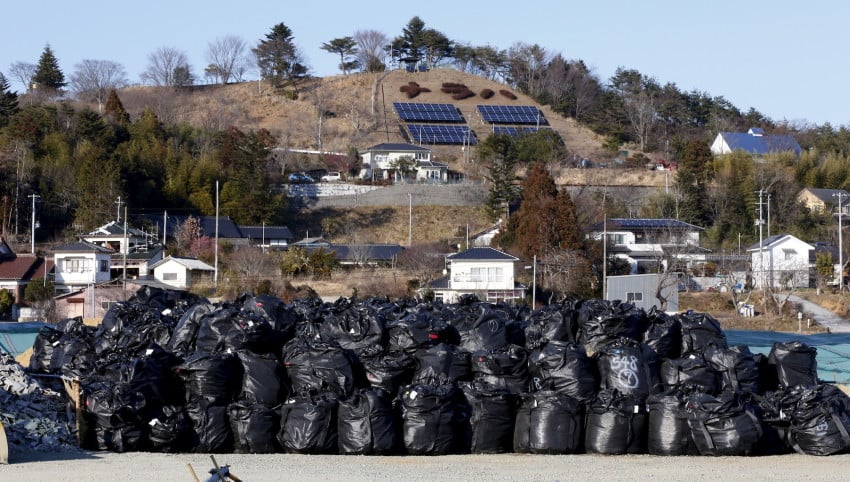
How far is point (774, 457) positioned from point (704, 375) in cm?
119

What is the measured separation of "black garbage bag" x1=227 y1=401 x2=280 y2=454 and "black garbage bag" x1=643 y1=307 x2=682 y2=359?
13.7 ft

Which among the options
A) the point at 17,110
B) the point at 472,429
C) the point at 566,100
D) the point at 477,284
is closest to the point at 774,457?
the point at 472,429

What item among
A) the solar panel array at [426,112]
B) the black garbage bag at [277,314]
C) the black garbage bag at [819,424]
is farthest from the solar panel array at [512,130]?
the black garbage bag at [819,424]

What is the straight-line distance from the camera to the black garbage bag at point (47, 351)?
11305mm

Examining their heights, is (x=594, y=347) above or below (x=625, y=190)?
below

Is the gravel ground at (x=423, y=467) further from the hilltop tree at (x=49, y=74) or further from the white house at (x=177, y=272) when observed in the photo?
the hilltop tree at (x=49, y=74)

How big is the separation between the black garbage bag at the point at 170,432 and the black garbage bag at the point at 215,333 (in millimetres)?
1233

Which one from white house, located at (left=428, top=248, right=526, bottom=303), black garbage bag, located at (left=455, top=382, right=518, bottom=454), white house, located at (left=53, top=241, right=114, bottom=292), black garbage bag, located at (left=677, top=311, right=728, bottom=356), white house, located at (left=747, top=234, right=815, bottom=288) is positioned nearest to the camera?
black garbage bag, located at (left=455, top=382, right=518, bottom=454)

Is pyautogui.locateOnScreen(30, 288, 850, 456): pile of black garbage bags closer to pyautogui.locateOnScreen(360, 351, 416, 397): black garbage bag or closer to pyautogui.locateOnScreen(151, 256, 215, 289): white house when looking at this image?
pyautogui.locateOnScreen(360, 351, 416, 397): black garbage bag

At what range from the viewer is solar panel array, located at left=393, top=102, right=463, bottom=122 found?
185 feet

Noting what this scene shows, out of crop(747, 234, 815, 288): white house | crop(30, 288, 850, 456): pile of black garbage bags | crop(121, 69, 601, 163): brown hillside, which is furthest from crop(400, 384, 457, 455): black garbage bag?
crop(121, 69, 601, 163): brown hillside

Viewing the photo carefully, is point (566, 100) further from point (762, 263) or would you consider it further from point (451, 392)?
point (451, 392)

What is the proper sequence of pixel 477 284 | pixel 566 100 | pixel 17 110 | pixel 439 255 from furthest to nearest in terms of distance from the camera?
pixel 566 100
pixel 17 110
pixel 439 255
pixel 477 284

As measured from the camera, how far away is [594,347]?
439 inches
